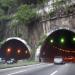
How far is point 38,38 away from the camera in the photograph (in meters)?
59.1

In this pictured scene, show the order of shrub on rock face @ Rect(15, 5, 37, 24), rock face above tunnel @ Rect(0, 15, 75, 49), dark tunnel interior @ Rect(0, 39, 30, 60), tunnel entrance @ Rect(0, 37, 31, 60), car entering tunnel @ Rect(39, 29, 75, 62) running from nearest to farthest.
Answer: rock face above tunnel @ Rect(0, 15, 75, 49) → shrub on rock face @ Rect(15, 5, 37, 24) → car entering tunnel @ Rect(39, 29, 75, 62) → tunnel entrance @ Rect(0, 37, 31, 60) → dark tunnel interior @ Rect(0, 39, 30, 60)

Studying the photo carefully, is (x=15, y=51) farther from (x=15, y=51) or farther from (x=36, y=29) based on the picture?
(x=36, y=29)

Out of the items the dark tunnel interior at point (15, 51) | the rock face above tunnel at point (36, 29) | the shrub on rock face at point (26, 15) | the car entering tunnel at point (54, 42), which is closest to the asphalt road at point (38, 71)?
the rock face above tunnel at point (36, 29)

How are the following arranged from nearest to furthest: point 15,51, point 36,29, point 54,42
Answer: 1. point 36,29
2. point 54,42
3. point 15,51

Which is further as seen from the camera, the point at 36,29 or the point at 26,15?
the point at 36,29

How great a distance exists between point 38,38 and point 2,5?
16.0 m

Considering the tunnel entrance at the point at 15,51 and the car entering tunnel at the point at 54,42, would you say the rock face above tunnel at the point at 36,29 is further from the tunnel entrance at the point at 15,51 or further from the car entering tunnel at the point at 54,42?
the tunnel entrance at the point at 15,51

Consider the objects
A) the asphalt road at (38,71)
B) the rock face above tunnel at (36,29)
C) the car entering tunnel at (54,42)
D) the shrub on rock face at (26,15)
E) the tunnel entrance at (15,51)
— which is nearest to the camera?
the asphalt road at (38,71)

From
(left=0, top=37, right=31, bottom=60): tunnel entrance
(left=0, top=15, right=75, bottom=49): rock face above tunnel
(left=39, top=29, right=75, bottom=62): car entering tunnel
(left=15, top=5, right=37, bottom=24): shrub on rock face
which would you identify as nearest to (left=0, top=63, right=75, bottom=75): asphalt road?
(left=0, top=15, right=75, bottom=49): rock face above tunnel

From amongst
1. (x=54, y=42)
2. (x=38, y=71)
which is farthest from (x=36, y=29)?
(x=38, y=71)

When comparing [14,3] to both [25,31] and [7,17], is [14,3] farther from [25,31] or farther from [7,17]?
[25,31]

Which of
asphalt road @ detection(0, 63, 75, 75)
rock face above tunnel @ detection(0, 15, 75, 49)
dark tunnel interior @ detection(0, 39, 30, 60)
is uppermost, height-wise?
rock face above tunnel @ detection(0, 15, 75, 49)

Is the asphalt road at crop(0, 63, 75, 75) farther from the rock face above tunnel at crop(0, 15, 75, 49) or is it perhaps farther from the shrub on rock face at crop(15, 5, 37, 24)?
the shrub on rock face at crop(15, 5, 37, 24)

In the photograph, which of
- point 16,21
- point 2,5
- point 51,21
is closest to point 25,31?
point 16,21
